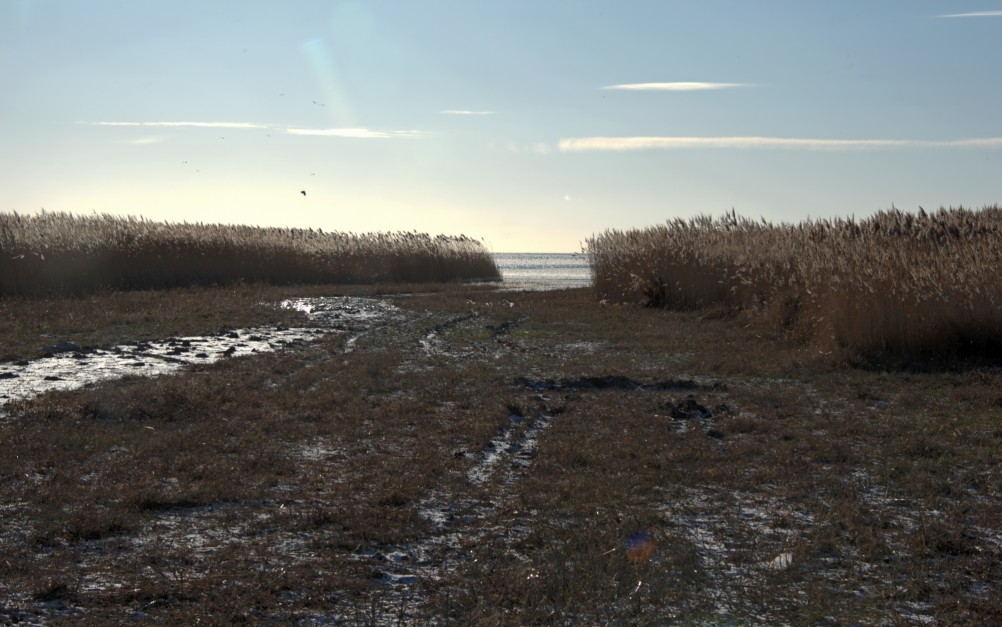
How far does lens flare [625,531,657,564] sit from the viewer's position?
4.36 meters

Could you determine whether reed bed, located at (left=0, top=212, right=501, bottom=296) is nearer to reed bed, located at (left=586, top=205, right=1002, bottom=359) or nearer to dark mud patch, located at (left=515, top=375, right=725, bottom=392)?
reed bed, located at (left=586, top=205, right=1002, bottom=359)

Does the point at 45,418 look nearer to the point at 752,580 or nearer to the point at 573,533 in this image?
the point at 573,533

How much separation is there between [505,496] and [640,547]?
1149 millimetres

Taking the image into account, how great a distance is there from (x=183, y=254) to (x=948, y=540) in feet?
80.7

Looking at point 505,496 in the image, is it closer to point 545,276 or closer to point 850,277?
point 850,277

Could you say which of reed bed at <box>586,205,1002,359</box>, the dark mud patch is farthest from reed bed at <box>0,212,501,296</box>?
the dark mud patch

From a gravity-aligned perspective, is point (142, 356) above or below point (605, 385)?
above

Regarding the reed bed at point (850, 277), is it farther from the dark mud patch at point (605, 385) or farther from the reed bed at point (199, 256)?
the reed bed at point (199, 256)

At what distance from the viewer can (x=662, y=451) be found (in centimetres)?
668

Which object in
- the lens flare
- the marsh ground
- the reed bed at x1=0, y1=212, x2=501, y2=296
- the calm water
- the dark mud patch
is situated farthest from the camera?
the calm water

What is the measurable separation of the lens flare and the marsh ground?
0.03 meters

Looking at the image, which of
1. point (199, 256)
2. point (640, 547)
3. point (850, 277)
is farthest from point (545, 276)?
point (640, 547)

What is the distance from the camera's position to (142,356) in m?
11.5

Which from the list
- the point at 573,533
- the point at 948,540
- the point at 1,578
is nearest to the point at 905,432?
the point at 948,540
